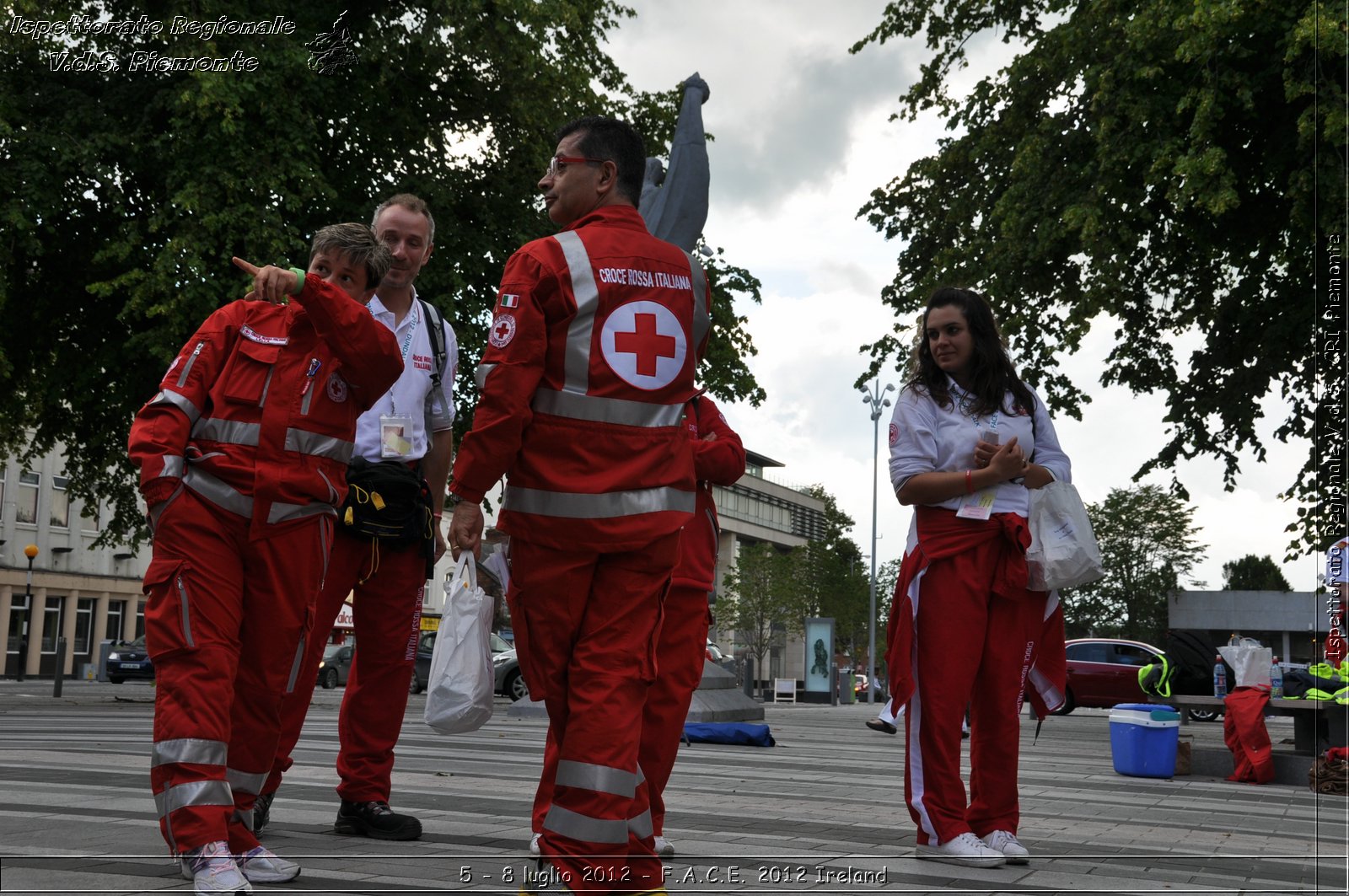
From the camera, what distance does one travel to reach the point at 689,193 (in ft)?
20.2

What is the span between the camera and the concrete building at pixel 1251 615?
181ft

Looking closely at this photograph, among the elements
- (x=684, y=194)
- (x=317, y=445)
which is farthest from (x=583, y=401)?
(x=684, y=194)

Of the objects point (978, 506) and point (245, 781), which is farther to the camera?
point (978, 506)

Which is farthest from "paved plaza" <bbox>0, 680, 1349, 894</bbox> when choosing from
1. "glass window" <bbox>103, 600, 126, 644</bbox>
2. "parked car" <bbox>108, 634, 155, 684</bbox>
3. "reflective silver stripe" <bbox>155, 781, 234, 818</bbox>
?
"glass window" <bbox>103, 600, 126, 644</bbox>

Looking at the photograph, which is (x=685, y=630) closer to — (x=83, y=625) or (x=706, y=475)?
(x=706, y=475)

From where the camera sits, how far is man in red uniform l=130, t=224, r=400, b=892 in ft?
12.6

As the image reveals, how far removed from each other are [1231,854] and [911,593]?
1.70 meters

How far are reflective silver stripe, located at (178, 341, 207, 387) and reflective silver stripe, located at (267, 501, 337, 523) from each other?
1.58 ft

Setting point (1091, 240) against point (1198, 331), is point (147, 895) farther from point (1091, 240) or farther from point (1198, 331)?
point (1198, 331)

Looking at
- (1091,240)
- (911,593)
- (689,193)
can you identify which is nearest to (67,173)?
(1091,240)

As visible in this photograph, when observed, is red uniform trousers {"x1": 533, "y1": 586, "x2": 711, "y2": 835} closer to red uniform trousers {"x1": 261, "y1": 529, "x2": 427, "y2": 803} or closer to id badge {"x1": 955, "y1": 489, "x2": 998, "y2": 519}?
red uniform trousers {"x1": 261, "y1": 529, "x2": 427, "y2": 803}

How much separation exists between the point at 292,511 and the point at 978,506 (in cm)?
260

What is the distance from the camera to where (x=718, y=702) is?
1425cm

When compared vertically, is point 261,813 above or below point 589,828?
below
